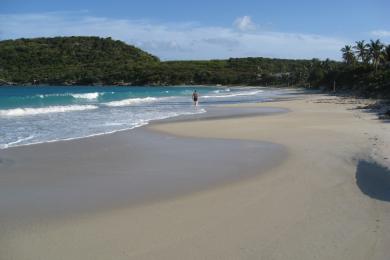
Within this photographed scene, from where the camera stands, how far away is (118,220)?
20.9 ft

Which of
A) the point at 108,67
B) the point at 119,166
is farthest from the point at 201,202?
the point at 108,67

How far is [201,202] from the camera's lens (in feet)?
23.7

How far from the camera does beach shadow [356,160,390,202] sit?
24.4 ft

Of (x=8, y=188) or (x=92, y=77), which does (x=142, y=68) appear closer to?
(x=92, y=77)

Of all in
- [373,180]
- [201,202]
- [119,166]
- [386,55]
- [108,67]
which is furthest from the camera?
[108,67]

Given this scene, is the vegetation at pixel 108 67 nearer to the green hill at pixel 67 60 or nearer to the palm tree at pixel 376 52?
the green hill at pixel 67 60

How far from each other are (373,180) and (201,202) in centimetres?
319

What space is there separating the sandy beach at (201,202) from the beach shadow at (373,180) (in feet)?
0.06

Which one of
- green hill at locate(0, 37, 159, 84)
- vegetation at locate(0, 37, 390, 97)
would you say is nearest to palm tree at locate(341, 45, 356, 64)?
vegetation at locate(0, 37, 390, 97)

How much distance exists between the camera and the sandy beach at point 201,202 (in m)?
5.31

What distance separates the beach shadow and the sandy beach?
0.02 metres

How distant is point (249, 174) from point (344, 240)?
12.9 ft

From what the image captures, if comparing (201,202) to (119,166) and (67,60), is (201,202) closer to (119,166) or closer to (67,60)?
(119,166)

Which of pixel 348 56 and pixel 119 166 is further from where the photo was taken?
pixel 348 56
